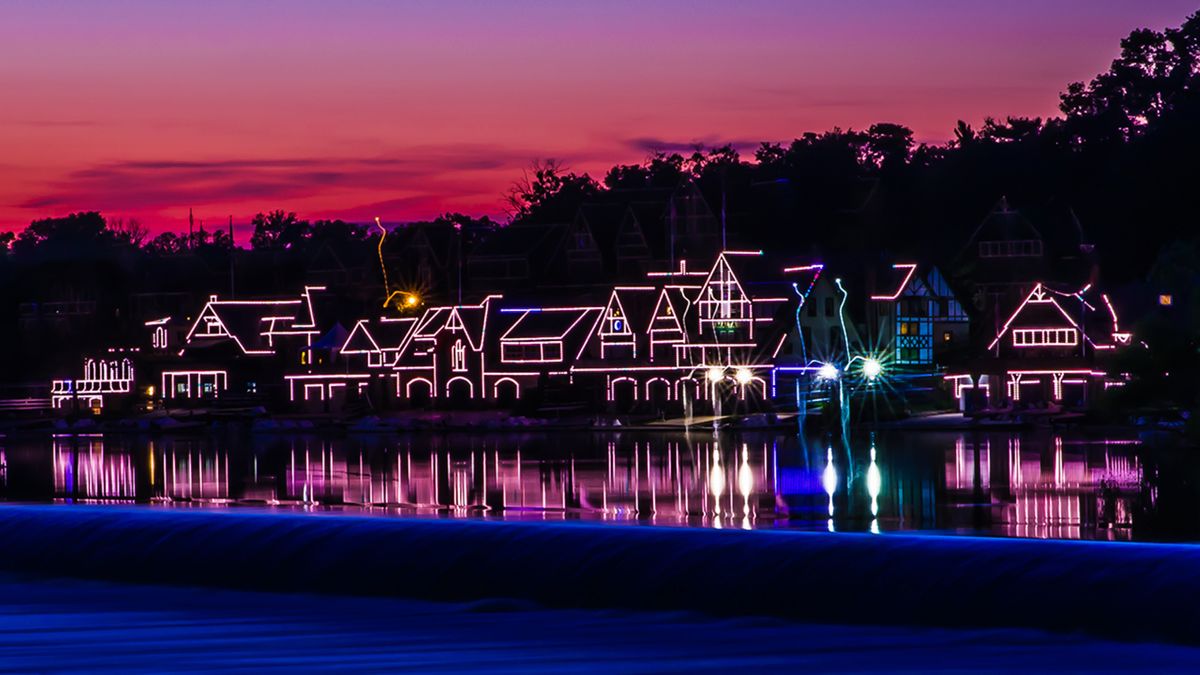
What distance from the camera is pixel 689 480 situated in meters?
42.5

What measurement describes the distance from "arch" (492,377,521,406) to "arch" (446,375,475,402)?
122 centimetres

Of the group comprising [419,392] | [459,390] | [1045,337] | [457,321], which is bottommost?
[419,392]

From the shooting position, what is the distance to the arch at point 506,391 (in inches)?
3324

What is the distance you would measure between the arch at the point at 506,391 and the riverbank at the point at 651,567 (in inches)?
2359

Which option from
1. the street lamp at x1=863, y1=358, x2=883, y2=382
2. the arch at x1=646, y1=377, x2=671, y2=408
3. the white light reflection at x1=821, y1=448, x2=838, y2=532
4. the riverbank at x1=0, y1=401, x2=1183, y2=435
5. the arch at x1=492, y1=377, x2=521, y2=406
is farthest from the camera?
the arch at x1=492, y1=377, x2=521, y2=406

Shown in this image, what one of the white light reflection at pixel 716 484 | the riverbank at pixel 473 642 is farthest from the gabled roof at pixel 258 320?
the riverbank at pixel 473 642

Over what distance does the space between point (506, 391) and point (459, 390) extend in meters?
2.59

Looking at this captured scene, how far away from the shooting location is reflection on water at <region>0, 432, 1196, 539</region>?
3062 centimetres

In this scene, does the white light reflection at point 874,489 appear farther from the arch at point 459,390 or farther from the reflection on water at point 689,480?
the arch at point 459,390

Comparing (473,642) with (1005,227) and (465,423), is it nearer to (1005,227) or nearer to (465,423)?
(465,423)

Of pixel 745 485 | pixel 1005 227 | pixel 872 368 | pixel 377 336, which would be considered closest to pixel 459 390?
pixel 377 336

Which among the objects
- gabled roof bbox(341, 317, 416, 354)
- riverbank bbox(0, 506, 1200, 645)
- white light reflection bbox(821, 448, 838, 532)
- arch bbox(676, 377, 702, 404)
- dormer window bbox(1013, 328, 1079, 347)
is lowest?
white light reflection bbox(821, 448, 838, 532)

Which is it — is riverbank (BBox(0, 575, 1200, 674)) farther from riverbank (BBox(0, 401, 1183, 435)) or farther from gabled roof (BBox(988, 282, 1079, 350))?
gabled roof (BBox(988, 282, 1079, 350))

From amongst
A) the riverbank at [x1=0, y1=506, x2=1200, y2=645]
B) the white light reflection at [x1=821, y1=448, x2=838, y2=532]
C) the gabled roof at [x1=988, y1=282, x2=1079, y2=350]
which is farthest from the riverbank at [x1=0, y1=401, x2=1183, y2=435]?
the riverbank at [x1=0, y1=506, x2=1200, y2=645]
